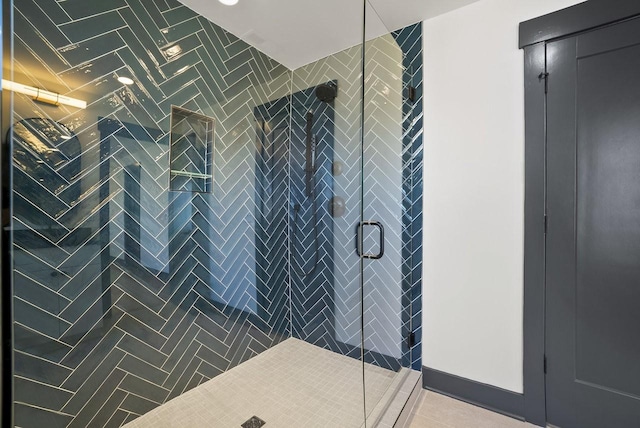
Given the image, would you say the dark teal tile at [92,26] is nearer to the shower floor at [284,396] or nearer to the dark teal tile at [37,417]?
the dark teal tile at [37,417]

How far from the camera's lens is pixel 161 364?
166 centimetres

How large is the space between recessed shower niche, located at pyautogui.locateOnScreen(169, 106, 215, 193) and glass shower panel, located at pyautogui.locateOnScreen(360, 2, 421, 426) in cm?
108

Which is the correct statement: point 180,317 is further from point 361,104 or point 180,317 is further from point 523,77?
point 523,77

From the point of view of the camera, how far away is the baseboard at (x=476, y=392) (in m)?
1.63

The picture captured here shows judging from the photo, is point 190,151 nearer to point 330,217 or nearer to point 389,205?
point 330,217

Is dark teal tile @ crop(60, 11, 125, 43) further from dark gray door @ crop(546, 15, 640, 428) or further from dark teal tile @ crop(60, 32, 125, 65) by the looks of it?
dark gray door @ crop(546, 15, 640, 428)

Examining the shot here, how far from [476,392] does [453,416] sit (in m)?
0.23

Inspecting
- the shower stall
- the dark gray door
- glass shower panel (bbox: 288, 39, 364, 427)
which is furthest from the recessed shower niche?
the dark gray door

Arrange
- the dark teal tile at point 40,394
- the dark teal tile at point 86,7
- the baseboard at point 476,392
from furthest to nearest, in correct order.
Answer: the baseboard at point 476,392
the dark teal tile at point 86,7
the dark teal tile at point 40,394

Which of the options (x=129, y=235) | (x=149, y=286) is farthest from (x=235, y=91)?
(x=149, y=286)

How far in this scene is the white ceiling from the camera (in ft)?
5.86

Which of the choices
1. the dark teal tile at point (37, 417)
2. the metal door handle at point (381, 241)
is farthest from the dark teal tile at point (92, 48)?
the metal door handle at point (381, 241)

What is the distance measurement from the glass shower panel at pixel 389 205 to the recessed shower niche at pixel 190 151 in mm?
1077

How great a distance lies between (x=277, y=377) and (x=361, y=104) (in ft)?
6.36
